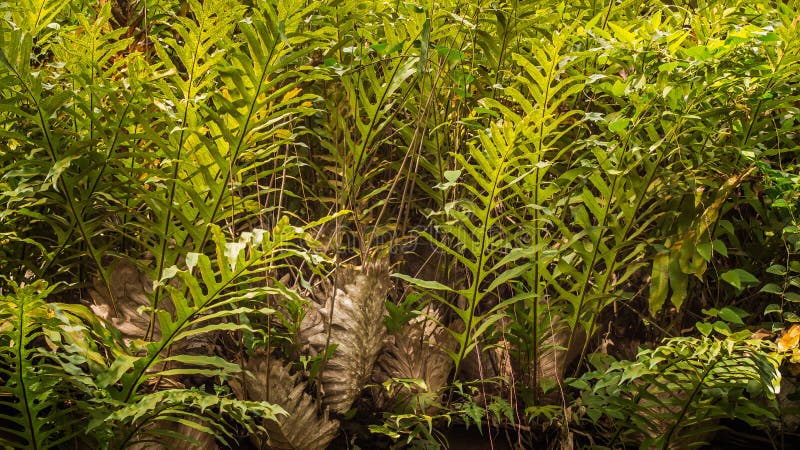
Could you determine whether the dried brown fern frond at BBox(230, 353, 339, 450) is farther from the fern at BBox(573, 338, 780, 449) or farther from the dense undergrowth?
the fern at BBox(573, 338, 780, 449)

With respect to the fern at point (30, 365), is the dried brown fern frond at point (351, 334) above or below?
below

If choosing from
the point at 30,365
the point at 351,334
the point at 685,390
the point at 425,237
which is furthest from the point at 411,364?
the point at 30,365

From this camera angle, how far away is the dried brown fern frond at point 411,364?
168 cm

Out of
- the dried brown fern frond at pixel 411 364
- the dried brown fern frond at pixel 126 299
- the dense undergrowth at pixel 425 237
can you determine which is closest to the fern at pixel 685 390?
the dense undergrowth at pixel 425 237

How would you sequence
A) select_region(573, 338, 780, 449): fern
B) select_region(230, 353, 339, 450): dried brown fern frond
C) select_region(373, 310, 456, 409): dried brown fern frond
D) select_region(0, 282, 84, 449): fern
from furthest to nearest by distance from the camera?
1. select_region(373, 310, 456, 409): dried brown fern frond
2. select_region(230, 353, 339, 450): dried brown fern frond
3. select_region(573, 338, 780, 449): fern
4. select_region(0, 282, 84, 449): fern

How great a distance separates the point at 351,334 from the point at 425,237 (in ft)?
0.92

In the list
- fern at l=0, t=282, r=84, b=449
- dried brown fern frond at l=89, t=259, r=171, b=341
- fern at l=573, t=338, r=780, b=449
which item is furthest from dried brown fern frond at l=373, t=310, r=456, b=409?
fern at l=0, t=282, r=84, b=449

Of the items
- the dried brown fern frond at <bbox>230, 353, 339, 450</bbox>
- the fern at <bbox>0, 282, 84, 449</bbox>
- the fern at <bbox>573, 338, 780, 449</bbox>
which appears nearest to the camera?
the fern at <bbox>0, 282, 84, 449</bbox>

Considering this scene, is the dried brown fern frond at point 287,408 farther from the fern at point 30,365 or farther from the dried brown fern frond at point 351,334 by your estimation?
the fern at point 30,365

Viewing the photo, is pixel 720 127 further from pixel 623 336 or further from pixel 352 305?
pixel 352 305

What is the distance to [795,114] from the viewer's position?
66.4 inches

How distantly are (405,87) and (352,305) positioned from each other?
2.00 feet

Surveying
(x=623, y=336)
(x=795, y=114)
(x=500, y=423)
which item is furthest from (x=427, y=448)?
(x=795, y=114)

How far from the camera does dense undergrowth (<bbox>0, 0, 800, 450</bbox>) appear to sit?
4.92ft
